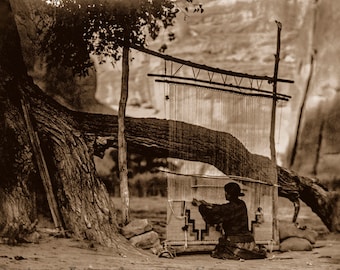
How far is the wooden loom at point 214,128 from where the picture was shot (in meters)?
8.76

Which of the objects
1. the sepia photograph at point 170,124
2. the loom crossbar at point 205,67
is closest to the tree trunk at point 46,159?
the sepia photograph at point 170,124

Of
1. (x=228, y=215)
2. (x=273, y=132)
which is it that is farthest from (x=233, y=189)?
(x=273, y=132)

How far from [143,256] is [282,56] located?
116 inches

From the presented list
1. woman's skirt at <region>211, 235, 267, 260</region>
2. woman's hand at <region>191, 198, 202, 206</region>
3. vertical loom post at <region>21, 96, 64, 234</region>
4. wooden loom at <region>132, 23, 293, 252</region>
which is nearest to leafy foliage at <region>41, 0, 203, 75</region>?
wooden loom at <region>132, 23, 293, 252</region>

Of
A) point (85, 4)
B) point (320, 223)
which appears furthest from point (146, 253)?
point (85, 4)

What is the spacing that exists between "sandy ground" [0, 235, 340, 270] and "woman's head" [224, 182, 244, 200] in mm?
751

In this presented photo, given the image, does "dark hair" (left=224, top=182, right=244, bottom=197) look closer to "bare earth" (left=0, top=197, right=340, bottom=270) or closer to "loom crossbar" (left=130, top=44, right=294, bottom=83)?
"bare earth" (left=0, top=197, right=340, bottom=270)

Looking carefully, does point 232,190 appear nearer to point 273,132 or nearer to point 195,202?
point 195,202

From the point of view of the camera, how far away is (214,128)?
8.84 m

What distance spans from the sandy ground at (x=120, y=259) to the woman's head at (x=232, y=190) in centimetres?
75

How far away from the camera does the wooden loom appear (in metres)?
8.76

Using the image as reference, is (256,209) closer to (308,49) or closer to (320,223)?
(320,223)

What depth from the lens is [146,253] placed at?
8695mm

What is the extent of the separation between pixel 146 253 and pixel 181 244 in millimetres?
424
